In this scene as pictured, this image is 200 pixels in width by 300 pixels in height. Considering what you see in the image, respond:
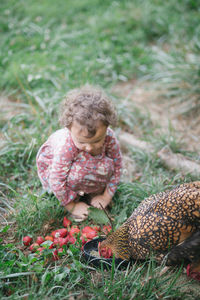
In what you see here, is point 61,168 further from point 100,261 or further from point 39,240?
point 100,261

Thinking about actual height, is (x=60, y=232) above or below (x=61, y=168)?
below

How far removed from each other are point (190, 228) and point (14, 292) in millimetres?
1189

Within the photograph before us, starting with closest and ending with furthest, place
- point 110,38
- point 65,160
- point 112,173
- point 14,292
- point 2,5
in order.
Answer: point 14,292 < point 65,160 < point 112,173 < point 110,38 < point 2,5

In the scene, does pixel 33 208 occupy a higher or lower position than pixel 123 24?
lower

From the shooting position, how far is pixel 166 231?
69.8 inches

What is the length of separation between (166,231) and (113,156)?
0.92 metres

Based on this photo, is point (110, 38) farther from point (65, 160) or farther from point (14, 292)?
point (14, 292)

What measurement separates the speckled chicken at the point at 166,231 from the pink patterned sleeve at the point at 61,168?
0.62 meters

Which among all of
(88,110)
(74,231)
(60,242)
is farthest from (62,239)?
(88,110)

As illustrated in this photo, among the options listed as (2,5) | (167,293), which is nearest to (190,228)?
(167,293)

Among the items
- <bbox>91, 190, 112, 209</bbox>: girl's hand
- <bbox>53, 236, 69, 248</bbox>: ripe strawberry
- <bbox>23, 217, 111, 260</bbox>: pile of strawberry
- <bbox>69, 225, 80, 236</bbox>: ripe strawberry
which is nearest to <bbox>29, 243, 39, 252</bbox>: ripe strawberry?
<bbox>23, 217, 111, 260</bbox>: pile of strawberry

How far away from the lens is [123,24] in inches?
215

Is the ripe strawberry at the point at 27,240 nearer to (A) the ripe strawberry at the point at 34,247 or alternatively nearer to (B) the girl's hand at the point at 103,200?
(A) the ripe strawberry at the point at 34,247

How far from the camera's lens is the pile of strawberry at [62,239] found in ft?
6.95
